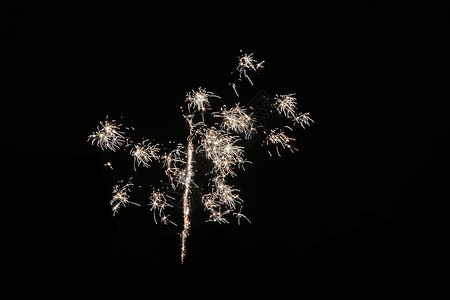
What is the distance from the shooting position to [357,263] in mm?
17656

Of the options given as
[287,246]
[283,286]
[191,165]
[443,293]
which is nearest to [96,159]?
[191,165]

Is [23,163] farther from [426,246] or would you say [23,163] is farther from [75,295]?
[426,246]

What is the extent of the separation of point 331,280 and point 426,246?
376cm

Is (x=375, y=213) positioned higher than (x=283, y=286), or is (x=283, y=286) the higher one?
(x=375, y=213)

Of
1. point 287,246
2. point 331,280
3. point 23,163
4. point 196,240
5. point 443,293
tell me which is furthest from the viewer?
point 287,246

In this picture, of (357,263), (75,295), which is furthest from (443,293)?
(75,295)

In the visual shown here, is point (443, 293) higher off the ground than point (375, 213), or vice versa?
point (375, 213)

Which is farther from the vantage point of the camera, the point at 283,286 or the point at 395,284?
the point at 283,286

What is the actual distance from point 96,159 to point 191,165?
20.2 feet

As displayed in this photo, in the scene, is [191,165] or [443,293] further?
[191,165]

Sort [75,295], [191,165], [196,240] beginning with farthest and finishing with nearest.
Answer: [196,240]
[191,165]
[75,295]

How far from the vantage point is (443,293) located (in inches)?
598

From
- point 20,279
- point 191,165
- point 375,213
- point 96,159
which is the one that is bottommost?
point 20,279

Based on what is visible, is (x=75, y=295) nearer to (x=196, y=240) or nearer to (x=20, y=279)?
(x=20, y=279)
